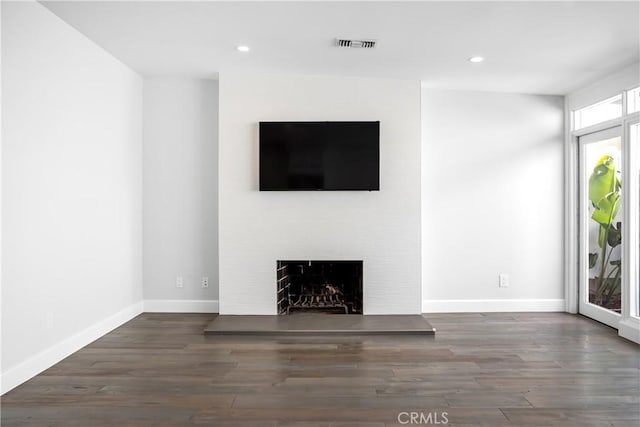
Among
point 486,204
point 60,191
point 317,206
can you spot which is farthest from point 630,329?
point 60,191

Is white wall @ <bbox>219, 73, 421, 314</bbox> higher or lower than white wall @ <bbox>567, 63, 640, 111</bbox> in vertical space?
lower

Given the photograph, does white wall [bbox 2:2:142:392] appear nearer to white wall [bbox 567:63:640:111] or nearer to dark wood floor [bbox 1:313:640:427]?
dark wood floor [bbox 1:313:640:427]

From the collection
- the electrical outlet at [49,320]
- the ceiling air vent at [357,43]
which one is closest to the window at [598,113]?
the ceiling air vent at [357,43]

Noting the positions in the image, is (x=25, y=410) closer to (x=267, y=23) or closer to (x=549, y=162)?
(x=267, y=23)

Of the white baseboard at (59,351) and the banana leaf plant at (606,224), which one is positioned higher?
the banana leaf plant at (606,224)

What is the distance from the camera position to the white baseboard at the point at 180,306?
4773 millimetres

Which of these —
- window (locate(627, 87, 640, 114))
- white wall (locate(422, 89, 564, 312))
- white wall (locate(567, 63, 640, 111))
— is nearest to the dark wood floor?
white wall (locate(422, 89, 564, 312))

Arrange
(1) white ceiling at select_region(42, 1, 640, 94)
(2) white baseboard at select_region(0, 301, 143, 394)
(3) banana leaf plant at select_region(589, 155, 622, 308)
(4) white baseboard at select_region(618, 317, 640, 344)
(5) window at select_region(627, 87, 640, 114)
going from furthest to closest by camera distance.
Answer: (3) banana leaf plant at select_region(589, 155, 622, 308)
(5) window at select_region(627, 87, 640, 114)
(4) white baseboard at select_region(618, 317, 640, 344)
(1) white ceiling at select_region(42, 1, 640, 94)
(2) white baseboard at select_region(0, 301, 143, 394)

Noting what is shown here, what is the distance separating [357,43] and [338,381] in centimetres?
264

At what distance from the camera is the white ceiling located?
9.76 feet

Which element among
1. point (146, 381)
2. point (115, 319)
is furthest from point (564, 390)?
point (115, 319)

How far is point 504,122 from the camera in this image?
16.2ft

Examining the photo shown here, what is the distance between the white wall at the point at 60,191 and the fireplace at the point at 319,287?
166 centimetres

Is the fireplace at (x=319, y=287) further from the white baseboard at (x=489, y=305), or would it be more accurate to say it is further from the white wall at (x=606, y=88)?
the white wall at (x=606, y=88)
